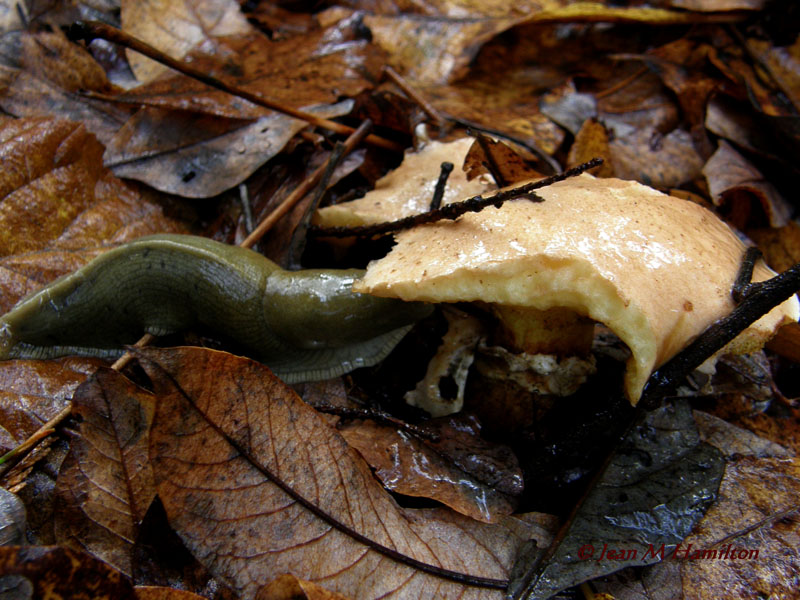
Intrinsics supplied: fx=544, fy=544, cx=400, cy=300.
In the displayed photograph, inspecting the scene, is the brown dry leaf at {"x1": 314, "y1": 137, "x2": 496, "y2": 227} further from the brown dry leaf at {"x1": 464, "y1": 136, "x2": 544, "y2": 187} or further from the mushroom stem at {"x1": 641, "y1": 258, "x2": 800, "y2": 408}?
the mushroom stem at {"x1": 641, "y1": 258, "x2": 800, "y2": 408}

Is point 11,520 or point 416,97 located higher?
point 416,97

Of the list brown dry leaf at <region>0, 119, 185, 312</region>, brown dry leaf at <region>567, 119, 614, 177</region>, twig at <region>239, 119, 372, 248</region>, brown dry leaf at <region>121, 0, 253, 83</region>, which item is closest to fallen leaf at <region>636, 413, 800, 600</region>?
brown dry leaf at <region>567, 119, 614, 177</region>

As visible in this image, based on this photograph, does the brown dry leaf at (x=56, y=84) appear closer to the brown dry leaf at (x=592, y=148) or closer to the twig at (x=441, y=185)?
the twig at (x=441, y=185)

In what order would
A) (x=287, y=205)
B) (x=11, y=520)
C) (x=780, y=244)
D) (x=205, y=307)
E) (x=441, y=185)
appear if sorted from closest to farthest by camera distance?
(x=11, y=520) < (x=441, y=185) < (x=205, y=307) < (x=287, y=205) < (x=780, y=244)

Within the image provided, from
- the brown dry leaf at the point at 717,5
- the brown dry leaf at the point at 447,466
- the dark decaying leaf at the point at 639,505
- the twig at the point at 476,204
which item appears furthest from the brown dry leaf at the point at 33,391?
the brown dry leaf at the point at 717,5

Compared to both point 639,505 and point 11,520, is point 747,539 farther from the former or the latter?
point 11,520

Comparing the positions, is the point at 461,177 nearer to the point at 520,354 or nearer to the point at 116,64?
the point at 520,354

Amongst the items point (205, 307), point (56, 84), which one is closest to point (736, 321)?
point (205, 307)

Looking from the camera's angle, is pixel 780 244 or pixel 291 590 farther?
pixel 780 244
